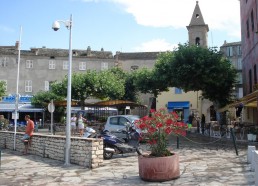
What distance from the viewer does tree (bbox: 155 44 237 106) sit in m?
25.9

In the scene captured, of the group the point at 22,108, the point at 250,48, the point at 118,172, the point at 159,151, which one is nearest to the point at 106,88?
the point at 22,108

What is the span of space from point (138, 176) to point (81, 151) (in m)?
2.52

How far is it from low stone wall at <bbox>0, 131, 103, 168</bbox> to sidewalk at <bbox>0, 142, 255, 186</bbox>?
31cm

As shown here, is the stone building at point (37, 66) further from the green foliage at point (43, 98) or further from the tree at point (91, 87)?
the tree at point (91, 87)

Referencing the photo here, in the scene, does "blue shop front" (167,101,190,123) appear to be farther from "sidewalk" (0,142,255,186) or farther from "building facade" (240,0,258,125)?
"sidewalk" (0,142,255,186)

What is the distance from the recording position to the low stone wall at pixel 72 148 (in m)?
10.3

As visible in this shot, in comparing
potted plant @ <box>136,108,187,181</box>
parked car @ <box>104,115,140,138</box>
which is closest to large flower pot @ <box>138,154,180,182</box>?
potted plant @ <box>136,108,187,181</box>

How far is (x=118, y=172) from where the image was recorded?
31.2 ft

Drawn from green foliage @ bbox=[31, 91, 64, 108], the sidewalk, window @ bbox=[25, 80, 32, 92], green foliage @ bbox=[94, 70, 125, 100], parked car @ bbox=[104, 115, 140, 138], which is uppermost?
window @ bbox=[25, 80, 32, 92]

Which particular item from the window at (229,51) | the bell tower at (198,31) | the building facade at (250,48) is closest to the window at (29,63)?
the bell tower at (198,31)

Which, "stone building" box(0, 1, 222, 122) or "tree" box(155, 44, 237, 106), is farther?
"stone building" box(0, 1, 222, 122)

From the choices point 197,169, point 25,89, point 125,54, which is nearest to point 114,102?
point 197,169

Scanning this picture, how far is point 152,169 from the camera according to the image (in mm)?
8070

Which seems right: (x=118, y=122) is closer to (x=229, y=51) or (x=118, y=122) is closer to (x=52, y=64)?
(x=52, y=64)
